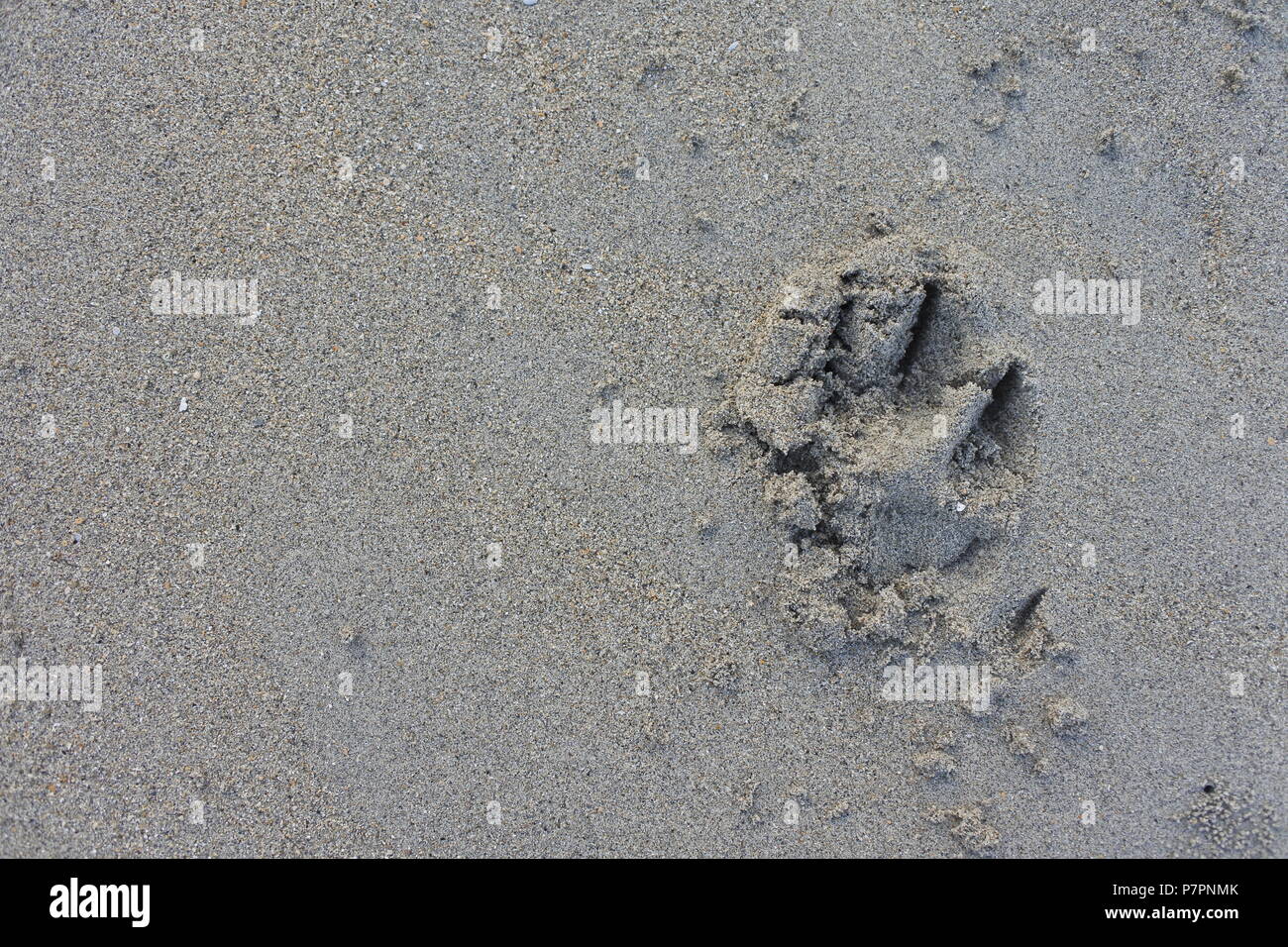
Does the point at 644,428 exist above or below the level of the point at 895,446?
above

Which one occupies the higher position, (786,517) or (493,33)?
(493,33)

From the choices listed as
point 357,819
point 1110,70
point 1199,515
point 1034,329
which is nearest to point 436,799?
point 357,819

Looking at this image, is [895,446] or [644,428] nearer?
[895,446]

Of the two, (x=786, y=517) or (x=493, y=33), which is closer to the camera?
(x=786, y=517)

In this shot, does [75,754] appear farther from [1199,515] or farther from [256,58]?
[1199,515]

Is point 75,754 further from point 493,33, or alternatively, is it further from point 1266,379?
point 1266,379

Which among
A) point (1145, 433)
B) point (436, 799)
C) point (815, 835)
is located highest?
point (1145, 433)
